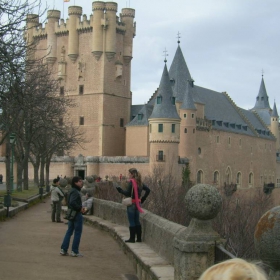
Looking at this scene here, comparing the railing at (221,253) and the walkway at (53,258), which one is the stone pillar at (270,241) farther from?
the walkway at (53,258)

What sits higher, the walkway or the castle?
the castle

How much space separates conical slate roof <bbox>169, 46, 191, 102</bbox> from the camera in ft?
212

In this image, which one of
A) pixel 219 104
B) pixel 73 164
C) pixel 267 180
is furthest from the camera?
pixel 267 180

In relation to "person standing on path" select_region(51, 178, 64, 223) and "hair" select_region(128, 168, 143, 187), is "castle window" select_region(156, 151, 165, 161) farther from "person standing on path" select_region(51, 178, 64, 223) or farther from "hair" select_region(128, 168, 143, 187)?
"hair" select_region(128, 168, 143, 187)

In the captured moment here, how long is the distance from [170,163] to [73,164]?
11812mm

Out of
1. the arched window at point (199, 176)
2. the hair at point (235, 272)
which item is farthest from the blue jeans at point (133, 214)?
the arched window at point (199, 176)

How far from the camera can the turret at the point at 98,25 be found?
6178 centimetres

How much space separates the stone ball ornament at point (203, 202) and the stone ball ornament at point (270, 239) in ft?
7.99

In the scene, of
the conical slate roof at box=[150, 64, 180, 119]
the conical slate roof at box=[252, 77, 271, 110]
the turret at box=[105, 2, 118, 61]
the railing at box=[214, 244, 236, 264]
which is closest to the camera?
the railing at box=[214, 244, 236, 264]

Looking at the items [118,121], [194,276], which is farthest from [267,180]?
[194,276]

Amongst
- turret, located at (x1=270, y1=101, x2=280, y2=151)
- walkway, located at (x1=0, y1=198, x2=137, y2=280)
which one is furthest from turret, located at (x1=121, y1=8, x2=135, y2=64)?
walkway, located at (x1=0, y1=198, x2=137, y2=280)

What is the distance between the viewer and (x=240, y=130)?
250 feet

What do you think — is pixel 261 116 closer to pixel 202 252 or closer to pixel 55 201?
pixel 55 201

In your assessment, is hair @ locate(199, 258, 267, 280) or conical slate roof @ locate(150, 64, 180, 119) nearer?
hair @ locate(199, 258, 267, 280)
